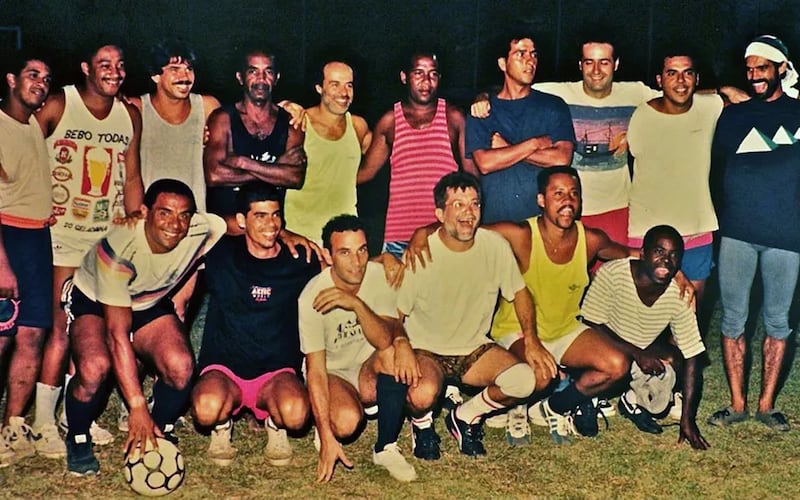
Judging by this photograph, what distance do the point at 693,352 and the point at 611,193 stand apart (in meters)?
0.97

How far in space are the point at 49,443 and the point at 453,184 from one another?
240 centimetres

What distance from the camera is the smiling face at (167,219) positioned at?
5.56m

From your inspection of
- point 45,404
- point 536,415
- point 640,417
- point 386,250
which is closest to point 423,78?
point 386,250

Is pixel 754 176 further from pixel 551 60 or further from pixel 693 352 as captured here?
pixel 551 60

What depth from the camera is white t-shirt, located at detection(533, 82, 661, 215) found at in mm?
6211

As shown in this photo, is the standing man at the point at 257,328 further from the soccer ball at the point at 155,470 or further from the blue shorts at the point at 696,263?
the blue shorts at the point at 696,263

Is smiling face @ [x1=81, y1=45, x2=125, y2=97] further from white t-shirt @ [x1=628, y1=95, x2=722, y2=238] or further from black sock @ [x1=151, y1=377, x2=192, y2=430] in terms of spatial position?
white t-shirt @ [x1=628, y1=95, x2=722, y2=238]

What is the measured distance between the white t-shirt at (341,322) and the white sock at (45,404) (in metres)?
1.28

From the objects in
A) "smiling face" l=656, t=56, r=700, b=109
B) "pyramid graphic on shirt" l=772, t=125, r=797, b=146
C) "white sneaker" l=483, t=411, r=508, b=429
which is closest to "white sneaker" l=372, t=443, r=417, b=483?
"white sneaker" l=483, t=411, r=508, b=429

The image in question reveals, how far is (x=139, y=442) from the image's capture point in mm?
5398

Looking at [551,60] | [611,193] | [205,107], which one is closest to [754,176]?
[611,193]

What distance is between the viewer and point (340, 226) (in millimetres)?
5773

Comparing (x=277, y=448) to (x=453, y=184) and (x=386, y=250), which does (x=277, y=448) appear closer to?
(x=386, y=250)

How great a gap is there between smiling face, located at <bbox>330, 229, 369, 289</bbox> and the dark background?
641 cm
